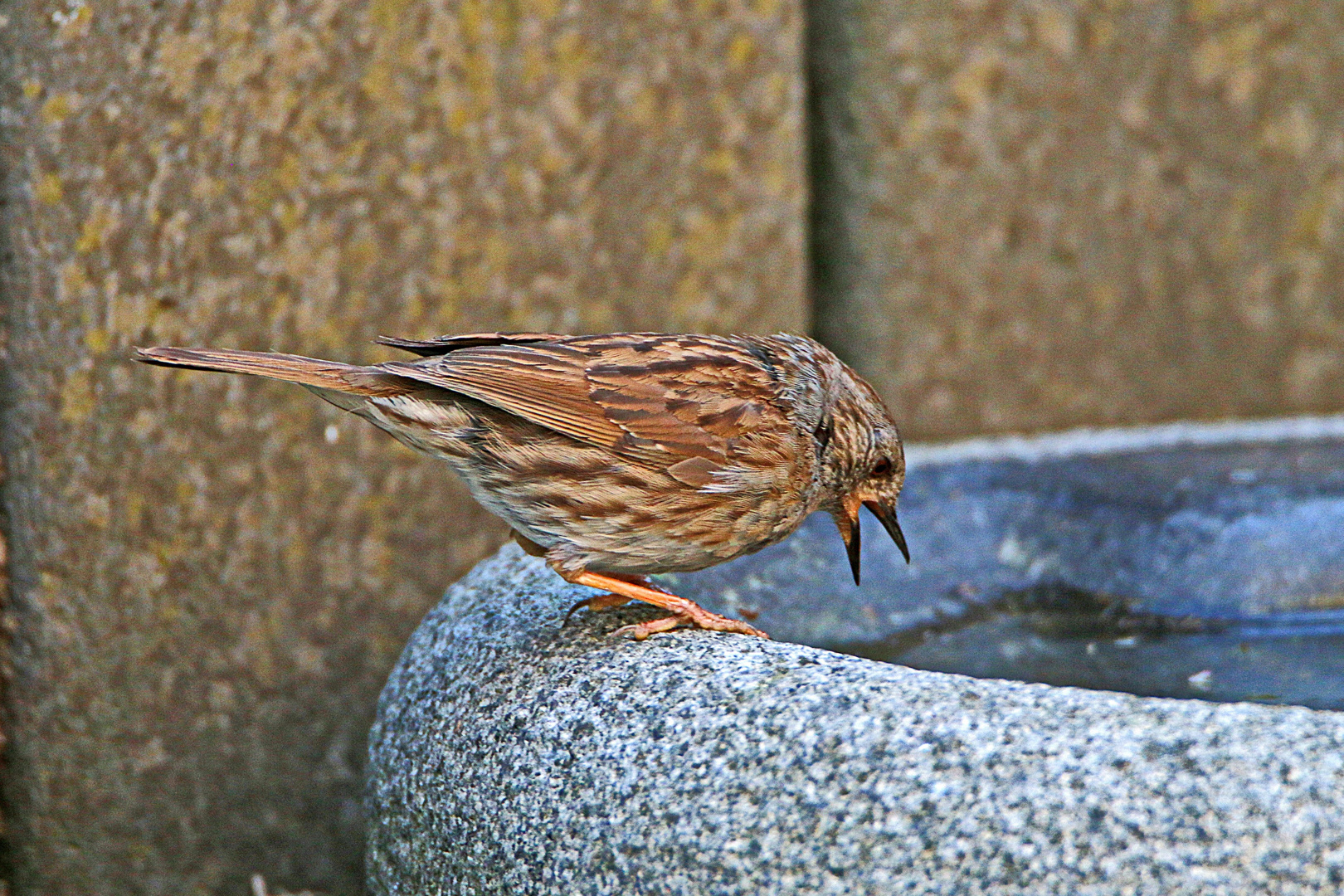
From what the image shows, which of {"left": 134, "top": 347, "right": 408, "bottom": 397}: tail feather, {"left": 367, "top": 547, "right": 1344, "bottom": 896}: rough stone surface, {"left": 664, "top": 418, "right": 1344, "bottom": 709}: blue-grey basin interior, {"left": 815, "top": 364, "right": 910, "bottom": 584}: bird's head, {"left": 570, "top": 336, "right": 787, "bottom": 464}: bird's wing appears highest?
{"left": 134, "top": 347, "right": 408, "bottom": 397}: tail feather

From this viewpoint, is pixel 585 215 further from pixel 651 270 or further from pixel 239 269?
pixel 239 269

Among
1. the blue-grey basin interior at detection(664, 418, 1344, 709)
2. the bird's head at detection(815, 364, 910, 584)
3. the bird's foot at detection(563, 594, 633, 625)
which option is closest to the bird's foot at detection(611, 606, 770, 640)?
the bird's foot at detection(563, 594, 633, 625)

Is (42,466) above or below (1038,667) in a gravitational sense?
above

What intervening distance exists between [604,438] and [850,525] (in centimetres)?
75

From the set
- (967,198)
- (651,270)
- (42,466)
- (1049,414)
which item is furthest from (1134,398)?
(42,466)

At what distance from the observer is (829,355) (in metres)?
3.64

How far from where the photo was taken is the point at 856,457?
3486mm

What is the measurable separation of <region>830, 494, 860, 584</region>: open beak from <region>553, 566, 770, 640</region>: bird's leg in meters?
0.50

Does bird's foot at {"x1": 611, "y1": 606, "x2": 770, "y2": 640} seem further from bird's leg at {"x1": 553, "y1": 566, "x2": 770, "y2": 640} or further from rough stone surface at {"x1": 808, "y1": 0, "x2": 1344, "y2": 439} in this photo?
rough stone surface at {"x1": 808, "y1": 0, "x2": 1344, "y2": 439}

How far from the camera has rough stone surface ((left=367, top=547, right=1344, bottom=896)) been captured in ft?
7.00

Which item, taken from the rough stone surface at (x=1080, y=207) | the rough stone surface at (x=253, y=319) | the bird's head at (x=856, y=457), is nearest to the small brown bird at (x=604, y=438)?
the bird's head at (x=856, y=457)

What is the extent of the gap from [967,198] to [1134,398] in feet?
3.22

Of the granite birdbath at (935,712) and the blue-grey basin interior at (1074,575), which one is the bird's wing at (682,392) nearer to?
the granite birdbath at (935,712)

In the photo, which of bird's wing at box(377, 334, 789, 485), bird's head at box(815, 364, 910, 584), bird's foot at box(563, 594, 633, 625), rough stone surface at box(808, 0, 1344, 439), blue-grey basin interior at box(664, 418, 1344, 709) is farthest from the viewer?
rough stone surface at box(808, 0, 1344, 439)
